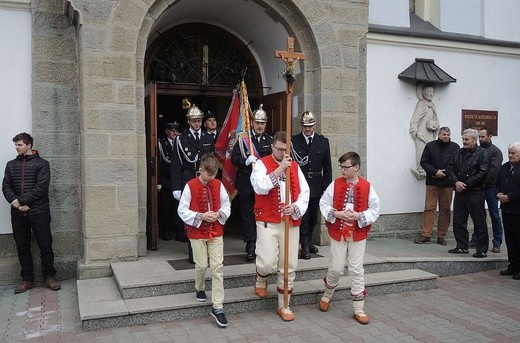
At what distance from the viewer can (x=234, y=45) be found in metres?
8.31

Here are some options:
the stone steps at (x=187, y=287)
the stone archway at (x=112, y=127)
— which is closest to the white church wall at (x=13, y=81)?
the stone archway at (x=112, y=127)

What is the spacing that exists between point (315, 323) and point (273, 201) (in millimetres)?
1301

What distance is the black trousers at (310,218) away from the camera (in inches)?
253

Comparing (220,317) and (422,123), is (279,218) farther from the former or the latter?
(422,123)

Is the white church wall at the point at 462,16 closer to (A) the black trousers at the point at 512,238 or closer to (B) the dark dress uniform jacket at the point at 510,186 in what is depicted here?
(B) the dark dress uniform jacket at the point at 510,186

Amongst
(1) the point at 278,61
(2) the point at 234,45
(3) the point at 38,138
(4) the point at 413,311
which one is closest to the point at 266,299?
(4) the point at 413,311

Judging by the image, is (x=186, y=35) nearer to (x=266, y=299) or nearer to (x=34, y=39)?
(x=34, y=39)

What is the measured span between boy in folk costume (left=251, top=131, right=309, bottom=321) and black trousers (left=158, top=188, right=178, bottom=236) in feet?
10.0

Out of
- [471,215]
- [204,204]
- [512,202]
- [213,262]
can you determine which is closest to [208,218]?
[204,204]

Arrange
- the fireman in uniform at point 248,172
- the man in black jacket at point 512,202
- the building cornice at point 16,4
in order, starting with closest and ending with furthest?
the building cornice at point 16,4, the fireman in uniform at point 248,172, the man in black jacket at point 512,202

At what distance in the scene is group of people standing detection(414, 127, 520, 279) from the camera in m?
6.75

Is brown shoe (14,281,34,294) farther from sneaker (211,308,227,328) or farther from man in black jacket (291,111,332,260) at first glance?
man in black jacket (291,111,332,260)

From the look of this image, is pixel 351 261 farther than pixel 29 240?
→ No

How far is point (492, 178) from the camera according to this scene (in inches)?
293
